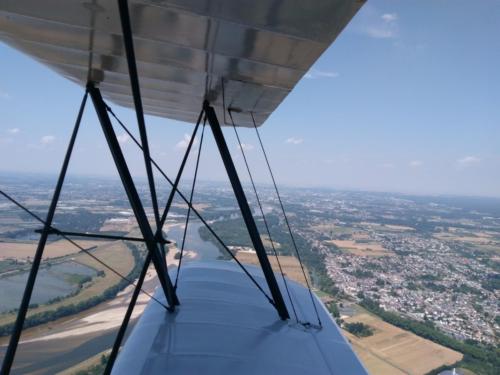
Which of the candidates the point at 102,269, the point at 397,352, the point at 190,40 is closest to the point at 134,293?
the point at 190,40

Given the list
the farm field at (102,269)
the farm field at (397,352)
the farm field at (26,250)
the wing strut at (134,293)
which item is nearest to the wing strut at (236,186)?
the wing strut at (134,293)

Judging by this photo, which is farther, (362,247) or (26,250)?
(362,247)

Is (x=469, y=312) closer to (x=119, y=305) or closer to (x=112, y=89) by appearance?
(x=119, y=305)

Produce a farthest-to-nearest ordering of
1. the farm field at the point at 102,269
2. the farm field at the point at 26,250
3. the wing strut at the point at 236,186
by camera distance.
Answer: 1. the farm field at the point at 26,250
2. the farm field at the point at 102,269
3. the wing strut at the point at 236,186

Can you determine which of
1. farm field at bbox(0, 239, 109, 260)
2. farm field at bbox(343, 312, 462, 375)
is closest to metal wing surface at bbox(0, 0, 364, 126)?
farm field at bbox(343, 312, 462, 375)

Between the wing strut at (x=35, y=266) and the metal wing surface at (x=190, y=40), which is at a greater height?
the metal wing surface at (x=190, y=40)

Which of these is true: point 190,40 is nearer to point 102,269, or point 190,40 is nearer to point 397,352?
point 397,352

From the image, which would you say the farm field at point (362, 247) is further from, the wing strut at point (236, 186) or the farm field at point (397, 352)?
the wing strut at point (236, 186)

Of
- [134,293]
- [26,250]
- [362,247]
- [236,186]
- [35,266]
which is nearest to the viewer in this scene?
[35,266]
